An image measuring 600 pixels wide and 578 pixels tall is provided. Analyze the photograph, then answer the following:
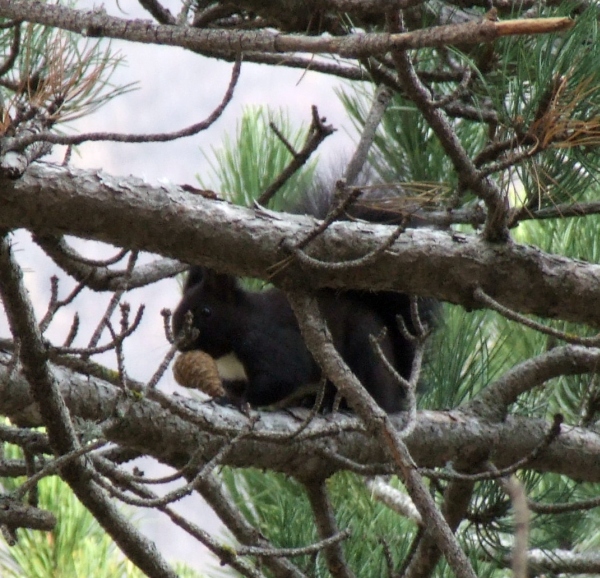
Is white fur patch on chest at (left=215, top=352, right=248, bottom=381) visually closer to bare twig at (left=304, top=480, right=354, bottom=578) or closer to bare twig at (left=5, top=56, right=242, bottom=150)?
bare twig at (left=304, top=480, right=354, bottom=578)

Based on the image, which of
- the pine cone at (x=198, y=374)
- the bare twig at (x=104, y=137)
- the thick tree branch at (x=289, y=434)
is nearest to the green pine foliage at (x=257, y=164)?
the pine cone at (x=198, y=374)

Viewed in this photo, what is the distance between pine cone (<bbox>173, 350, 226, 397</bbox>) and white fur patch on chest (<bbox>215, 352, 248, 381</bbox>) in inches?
3.6

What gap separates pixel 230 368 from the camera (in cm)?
197

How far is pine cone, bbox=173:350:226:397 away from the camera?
1698 mm

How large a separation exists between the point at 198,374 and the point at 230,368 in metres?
0.24

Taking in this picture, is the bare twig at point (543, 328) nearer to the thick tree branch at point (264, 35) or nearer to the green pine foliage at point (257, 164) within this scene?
the thick tree branch at point (264, 35)

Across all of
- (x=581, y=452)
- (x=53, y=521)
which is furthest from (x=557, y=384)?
(x=53, y=521)

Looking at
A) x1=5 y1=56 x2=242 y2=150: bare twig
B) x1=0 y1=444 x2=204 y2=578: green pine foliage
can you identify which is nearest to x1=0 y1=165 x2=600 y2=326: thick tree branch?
x1=5 y1=56 x2=242 y2=150: bare twig

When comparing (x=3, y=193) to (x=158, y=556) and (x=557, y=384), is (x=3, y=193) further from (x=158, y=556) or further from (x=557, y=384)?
(x=557, y=384)

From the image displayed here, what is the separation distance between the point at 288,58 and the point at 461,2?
26cm

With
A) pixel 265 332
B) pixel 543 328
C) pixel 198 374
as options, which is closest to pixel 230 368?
pixel 265 332

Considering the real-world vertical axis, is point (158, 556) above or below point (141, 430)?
below

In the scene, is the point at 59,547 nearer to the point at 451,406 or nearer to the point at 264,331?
the point at 264,331

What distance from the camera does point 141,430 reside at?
1159 millimetres
